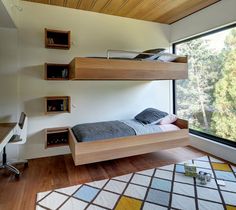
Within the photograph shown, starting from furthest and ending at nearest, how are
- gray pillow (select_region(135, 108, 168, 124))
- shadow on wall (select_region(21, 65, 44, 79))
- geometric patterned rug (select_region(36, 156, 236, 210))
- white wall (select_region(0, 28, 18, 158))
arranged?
gray pillow (select_region(135, 108, 168, 124))
shadow on wall (select_region(21, 65, 44, 79))
white wall (select_region(0, 28, 18, 158))
geometric patterned rug (select_region(36, 156, 236, 210))

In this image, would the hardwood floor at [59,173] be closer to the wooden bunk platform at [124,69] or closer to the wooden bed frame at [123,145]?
the wooden bed frame at [123,145]

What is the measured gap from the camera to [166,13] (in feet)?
11.1

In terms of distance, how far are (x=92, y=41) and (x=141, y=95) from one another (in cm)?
146

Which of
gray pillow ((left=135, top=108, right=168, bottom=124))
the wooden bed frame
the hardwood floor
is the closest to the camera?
the hardwood floor

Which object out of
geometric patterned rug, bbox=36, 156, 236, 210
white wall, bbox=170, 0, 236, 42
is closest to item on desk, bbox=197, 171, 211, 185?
geometric patterned rug, bbox=36, 156, 236, 210

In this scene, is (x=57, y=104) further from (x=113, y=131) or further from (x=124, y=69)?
(x=124, y=69)

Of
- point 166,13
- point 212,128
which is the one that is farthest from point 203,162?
point 166,13

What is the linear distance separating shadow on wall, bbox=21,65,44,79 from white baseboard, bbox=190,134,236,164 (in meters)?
3.06

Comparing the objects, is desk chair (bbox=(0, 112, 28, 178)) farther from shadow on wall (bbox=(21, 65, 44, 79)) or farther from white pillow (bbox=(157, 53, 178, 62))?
white pillow (bbox=(157, 53, 178, 62))

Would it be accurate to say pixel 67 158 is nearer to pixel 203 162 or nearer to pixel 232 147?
pixel 203 162

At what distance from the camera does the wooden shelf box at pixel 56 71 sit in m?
2.90

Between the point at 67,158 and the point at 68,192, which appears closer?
the point at 68,192

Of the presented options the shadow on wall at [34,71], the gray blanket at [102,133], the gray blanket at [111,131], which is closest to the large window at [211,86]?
the gray blanket at [111,131]

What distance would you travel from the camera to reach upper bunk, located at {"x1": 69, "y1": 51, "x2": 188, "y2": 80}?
2.31m
